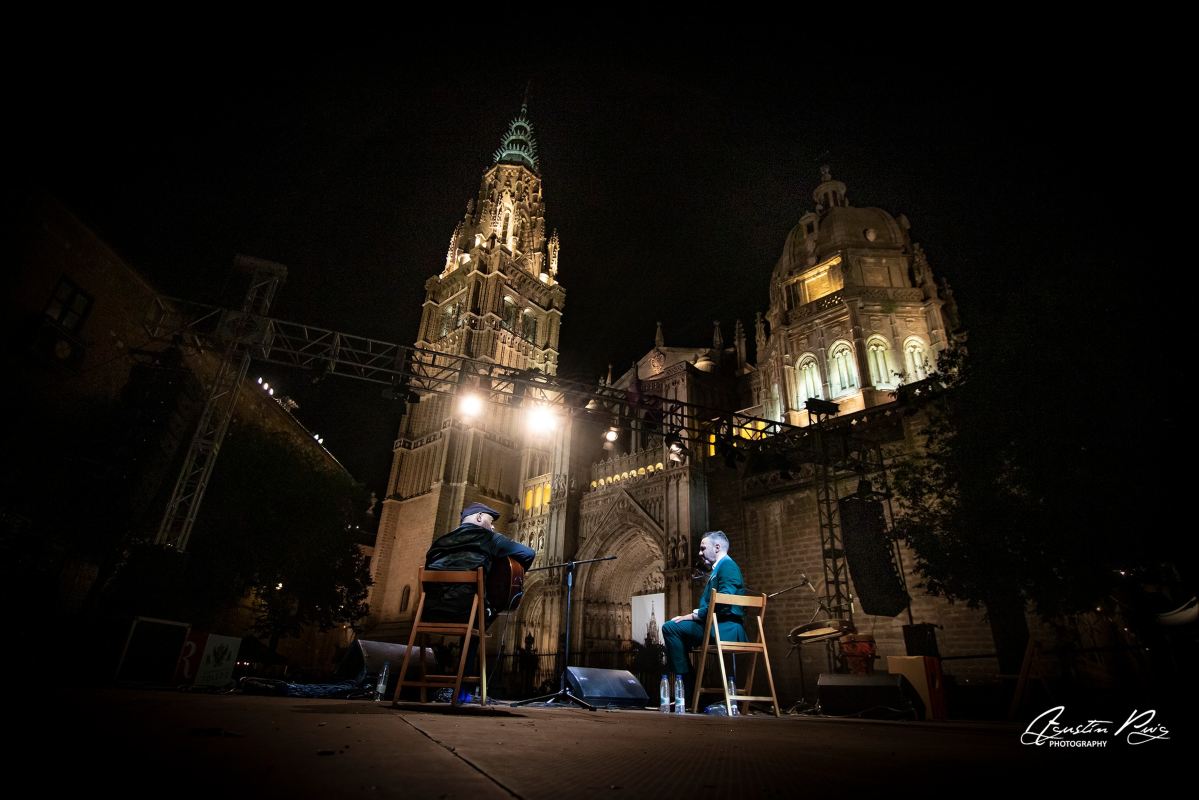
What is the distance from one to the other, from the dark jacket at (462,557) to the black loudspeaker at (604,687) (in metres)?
2.91

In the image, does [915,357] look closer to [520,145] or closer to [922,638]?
[922,638]

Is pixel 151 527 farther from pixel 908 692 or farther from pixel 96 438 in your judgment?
pixel 908 692

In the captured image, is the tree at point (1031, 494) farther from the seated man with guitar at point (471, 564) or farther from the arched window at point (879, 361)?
the seated man with guitar at point (471, 564)

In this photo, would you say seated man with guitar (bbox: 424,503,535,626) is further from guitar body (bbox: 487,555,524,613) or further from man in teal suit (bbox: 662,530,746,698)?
man in teal suit (bbox: 662,530,746,698)

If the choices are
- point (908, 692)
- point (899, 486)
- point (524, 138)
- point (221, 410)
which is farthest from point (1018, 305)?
point (524, 138)

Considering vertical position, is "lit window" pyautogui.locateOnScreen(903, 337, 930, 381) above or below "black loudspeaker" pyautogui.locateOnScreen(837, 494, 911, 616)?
above

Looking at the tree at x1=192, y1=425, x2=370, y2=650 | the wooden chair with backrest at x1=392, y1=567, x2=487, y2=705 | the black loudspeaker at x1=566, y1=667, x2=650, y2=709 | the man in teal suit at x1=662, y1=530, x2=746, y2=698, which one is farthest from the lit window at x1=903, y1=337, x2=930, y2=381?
the tree at x1=192, y1=425, x2=370, y2=650

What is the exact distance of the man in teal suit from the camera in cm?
570

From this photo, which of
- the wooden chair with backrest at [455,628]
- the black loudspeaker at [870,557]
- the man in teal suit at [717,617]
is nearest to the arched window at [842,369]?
the black loudspeaker at [870,557]

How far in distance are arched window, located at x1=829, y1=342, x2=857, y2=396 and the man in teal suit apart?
58.2 feet

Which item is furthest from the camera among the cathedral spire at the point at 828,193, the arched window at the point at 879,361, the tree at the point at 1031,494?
the cathedral spire at the point at 828,193

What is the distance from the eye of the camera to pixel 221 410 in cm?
1469

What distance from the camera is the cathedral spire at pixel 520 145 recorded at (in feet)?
163

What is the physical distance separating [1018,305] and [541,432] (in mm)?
19236
